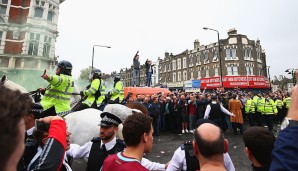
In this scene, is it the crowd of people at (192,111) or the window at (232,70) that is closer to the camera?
the crowd of people at (192,111)

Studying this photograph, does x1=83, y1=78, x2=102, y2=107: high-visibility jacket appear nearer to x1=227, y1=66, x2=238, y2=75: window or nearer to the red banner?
the red banner

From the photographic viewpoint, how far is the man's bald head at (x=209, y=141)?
1626 mm

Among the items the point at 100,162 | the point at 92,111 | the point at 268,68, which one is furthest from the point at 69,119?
the point at 268,68

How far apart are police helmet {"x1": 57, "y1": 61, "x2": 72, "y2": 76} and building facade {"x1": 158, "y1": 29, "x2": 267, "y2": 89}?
31.7 m

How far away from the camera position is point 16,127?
753 mm

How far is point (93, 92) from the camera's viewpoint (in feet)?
16.5

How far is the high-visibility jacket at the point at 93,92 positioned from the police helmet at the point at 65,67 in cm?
73

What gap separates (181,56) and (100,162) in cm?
4473

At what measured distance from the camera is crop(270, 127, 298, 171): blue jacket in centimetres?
99

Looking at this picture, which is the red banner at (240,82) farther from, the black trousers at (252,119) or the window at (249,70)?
the black trousers at (252,119)

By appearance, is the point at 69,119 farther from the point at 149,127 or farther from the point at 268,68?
the point at 268,68

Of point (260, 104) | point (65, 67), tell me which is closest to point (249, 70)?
point (260, 104)

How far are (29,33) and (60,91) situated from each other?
1287 inches

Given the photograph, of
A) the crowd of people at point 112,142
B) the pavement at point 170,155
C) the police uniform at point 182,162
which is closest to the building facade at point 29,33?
the pavement at point 170,155
